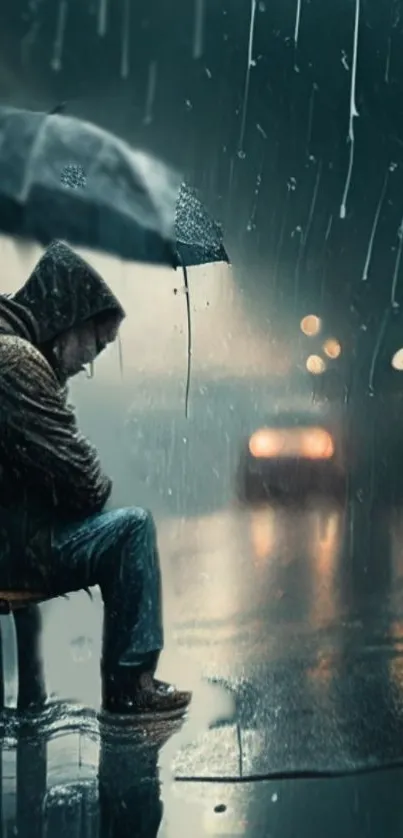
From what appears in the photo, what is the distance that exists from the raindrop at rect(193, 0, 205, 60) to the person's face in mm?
736

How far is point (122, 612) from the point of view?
1.97 meters

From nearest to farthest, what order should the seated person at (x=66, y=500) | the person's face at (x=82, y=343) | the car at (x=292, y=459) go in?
the seated person at (x=66, y=500) → the person's face at (x=82, y=343) → the car at (x=292, y=459)

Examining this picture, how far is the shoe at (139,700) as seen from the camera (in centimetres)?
198

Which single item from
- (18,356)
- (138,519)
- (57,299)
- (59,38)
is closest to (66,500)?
(138,519)

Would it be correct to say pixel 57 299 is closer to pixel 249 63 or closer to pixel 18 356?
pixel 18 356

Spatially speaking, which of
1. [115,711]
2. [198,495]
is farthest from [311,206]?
[115,711]

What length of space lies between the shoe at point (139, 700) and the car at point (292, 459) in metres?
0.50

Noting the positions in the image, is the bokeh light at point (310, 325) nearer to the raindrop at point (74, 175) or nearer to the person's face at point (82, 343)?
the person's face at point (82, 343)

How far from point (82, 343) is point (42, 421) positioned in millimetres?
244

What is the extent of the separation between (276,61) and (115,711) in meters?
1.67

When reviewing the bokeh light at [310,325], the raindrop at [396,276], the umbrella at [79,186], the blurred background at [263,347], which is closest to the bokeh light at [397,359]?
the blurred background at [263,347]

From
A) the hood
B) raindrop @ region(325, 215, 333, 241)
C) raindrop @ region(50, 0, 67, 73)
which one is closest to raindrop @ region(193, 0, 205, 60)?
raindrop @ region(50, 0, 67, 73)

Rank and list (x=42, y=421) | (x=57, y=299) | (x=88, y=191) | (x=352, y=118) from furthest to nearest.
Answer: (x=352, y=118) → (x=88, y=191) → (x=57, y=299) → (x=42, y=421)

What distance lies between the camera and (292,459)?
216cm
